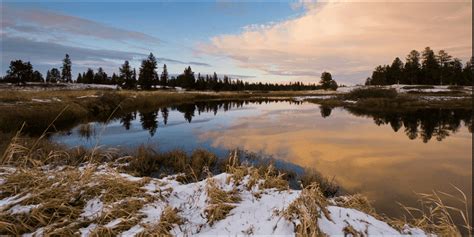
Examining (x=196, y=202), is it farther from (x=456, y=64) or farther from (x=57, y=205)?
(x=456, y=64)

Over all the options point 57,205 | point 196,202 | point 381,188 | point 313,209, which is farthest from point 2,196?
point 381,188

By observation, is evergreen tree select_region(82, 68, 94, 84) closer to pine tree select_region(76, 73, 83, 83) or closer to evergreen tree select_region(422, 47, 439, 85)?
pine tree select_region(76, 73, 83, 83)

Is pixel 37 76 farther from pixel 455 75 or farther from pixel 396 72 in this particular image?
pixel 455 75

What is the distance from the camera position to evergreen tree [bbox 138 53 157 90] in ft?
255

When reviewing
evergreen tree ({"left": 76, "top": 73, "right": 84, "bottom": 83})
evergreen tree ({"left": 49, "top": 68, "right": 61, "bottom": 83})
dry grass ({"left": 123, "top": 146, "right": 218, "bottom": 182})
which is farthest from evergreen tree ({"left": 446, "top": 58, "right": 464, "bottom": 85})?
evergreen tree ({"left": 49, "top": 68, "right": 61, "bottom": 83})

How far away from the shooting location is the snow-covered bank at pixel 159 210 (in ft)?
12.0

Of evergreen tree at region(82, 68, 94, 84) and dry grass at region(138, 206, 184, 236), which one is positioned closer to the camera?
dry grass at region(138, 206, 184, 236)

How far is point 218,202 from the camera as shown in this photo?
4391 millimetres

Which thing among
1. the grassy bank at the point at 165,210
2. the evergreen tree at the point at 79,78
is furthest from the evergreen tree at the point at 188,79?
the grassy bank at the point at 165,210

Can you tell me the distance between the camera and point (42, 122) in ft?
60.9

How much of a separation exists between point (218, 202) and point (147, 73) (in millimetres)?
79251

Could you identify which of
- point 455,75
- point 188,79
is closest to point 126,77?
point 188,79

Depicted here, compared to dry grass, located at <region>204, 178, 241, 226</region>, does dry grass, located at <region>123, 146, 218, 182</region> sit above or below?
below

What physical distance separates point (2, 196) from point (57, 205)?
111 centimetres
